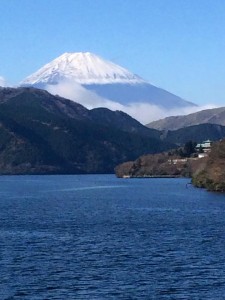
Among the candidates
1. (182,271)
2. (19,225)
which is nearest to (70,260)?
(182,271)

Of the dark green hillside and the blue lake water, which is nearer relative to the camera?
the blue lake water

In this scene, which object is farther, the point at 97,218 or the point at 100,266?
the point at 97,218

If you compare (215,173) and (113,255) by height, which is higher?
(215,173)

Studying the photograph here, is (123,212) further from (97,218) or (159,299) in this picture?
(159,299)

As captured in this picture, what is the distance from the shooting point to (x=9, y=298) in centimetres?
4284

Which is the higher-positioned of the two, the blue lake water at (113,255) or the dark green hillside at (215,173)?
the dark green hillside at (215,173)

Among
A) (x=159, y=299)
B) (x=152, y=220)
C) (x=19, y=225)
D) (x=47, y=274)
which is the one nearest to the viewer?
(x=159, y=299)

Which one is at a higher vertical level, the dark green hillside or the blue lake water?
the dark green hillside

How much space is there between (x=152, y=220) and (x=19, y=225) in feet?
44.1

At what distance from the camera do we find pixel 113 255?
2224 inches

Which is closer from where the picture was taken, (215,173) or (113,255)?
(113,255)

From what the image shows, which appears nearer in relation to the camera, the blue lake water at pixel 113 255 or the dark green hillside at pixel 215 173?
the blue lake water at pixel 113 255

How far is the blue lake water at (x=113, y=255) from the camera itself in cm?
4497

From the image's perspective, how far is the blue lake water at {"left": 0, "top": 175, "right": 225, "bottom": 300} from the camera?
45.0m
